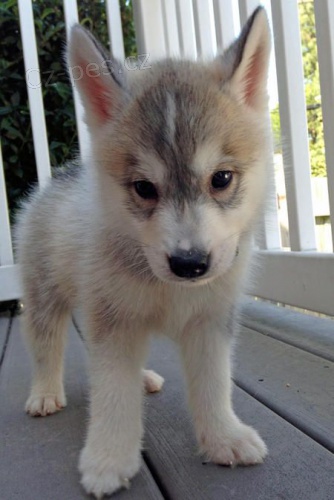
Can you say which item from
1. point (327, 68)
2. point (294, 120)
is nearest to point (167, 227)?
point (327, 68)

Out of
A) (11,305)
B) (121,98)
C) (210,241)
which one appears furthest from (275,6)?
(11,305)

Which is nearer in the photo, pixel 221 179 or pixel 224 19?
pixel 221 179

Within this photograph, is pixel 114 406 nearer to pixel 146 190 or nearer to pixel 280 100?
pixel 146 190

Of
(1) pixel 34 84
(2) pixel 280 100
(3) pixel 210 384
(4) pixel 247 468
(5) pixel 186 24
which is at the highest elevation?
(5) pixel 186 24

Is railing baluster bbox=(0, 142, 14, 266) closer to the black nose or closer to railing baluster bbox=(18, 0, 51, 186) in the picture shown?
railing baluster bbox=(18, 0, 51, 186)

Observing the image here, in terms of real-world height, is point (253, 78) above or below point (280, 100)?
below

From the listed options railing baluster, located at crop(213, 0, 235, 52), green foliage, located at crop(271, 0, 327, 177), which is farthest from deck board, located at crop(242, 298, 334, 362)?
green foliage, located at crop(271, 0, 327, 177)

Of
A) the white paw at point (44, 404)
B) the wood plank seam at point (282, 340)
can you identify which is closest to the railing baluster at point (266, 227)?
the wood plank seam at point (282, 340)

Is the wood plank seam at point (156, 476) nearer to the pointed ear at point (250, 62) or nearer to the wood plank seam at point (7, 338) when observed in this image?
the pointed ear at point (250, 62)
